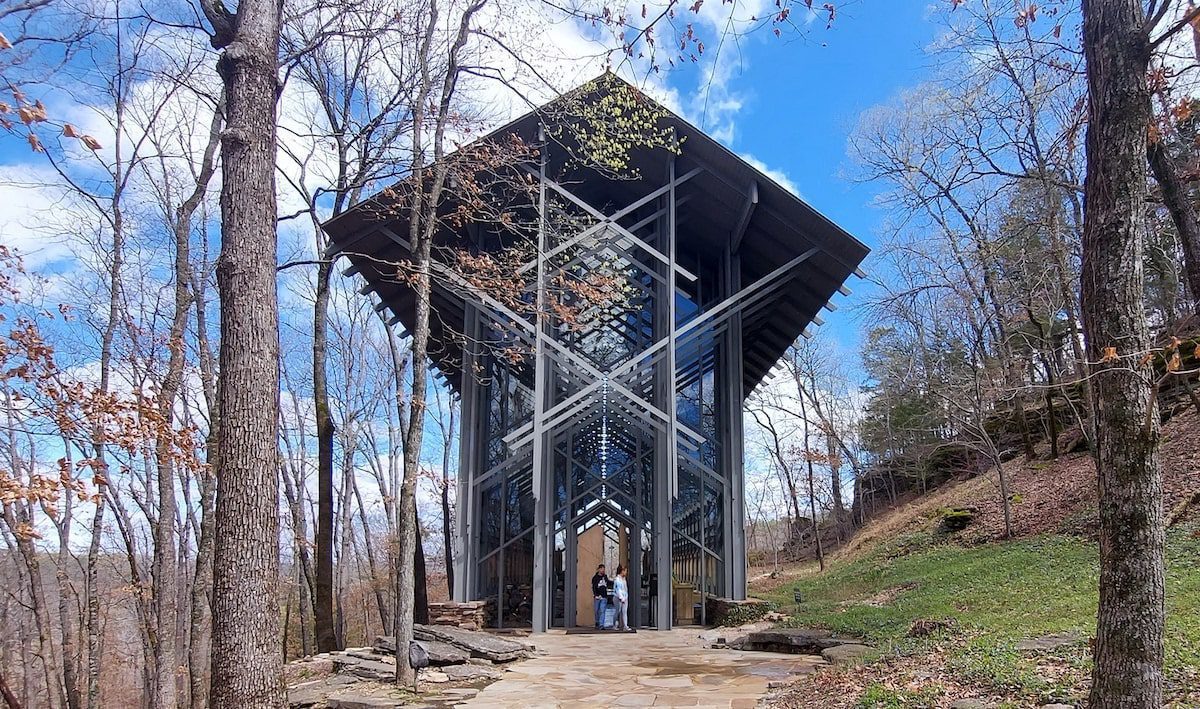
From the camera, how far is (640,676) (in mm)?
7895

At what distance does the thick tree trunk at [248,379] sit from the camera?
4262mm

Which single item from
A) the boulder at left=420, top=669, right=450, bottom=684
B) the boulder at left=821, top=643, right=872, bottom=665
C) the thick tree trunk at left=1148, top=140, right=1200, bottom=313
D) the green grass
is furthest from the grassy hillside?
the boulder at left=420, top=669, right=450, bottom=684

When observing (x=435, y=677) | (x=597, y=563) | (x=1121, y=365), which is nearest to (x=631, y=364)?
(x=435, y=677)

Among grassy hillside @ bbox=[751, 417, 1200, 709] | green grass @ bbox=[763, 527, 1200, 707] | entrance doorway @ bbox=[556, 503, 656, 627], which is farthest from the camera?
entrance doorway @ bbox=[556, 503, 656, 627]

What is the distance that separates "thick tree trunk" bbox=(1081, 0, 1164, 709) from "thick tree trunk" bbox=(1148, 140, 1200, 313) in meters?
1.35

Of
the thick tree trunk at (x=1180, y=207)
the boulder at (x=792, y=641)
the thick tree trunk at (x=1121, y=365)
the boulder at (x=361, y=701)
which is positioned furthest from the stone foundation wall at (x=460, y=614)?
the thick tree trunk at (x=1180, y=207)

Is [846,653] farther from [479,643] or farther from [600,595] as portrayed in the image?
[600,595]

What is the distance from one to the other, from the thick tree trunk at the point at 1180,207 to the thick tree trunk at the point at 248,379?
18.8 ft

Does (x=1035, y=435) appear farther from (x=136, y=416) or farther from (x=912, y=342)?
(x=136, y=416)

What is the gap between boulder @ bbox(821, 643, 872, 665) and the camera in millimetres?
7180

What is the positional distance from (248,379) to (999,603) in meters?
9.36

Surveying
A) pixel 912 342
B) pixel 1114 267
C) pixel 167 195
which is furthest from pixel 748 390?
pixel 1114 267

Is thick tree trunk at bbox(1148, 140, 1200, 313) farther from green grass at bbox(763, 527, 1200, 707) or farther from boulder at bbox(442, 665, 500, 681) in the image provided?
boulder at bbox(442, 665, 500, 681)

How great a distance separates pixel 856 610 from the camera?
38.4ft
